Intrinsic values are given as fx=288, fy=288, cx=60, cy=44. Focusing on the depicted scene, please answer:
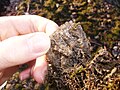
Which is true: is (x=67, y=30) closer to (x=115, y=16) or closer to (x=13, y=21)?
(x=13, y=21)

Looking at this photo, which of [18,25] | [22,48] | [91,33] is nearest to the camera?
[22,48]

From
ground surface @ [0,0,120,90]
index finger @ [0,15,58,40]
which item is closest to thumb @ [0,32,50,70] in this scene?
ground surface @ [0,0,120,90]

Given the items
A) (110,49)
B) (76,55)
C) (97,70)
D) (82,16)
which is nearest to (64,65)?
(76,55)

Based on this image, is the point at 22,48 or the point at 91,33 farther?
the point at 91,33

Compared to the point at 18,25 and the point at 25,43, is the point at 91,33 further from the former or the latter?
the point at 25,43

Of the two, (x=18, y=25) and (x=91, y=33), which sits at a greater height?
(x=18, y=25)

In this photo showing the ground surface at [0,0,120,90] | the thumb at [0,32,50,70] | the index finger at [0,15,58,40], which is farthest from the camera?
the index finger at [0,15,58,40]

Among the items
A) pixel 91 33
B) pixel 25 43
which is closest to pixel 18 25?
pixel 25 43

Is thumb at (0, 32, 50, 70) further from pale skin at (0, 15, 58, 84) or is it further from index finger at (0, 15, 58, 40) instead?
index finger at (0, 15, 58, 40)
